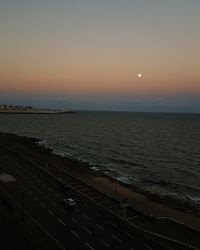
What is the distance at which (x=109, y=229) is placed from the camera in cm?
3594

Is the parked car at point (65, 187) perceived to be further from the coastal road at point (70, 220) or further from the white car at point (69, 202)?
the white car at point (69, 202)

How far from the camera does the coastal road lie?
3248 cm

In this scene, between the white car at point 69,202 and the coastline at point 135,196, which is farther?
the coastline at point 135,196

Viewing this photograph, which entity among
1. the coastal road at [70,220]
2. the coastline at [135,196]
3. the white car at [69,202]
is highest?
the white car at [69,202]

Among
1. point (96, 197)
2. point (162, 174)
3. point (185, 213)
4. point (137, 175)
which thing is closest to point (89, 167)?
point (137, 175)

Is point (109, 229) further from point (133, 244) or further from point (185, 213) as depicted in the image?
point (185, 213)

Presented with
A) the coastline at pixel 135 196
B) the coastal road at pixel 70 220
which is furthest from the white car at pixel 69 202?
the coastline at pixel 135 196

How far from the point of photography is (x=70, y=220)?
38.0 meters

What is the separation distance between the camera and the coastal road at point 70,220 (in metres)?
32.5

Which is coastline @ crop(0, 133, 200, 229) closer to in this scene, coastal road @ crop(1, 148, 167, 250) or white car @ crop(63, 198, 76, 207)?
coastal road @ crop(1, 148, 167, 250)

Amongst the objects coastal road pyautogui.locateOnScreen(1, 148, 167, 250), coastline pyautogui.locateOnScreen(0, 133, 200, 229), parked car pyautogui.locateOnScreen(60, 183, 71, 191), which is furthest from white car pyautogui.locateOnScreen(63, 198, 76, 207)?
coastline pyautogui.locateOnScreen(0, 133, 200, 229)

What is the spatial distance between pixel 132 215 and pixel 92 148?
7409cm

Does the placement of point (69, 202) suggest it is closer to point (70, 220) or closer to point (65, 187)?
point (70, 220)

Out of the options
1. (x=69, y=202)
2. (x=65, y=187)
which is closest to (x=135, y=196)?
(x=65, y=187)
